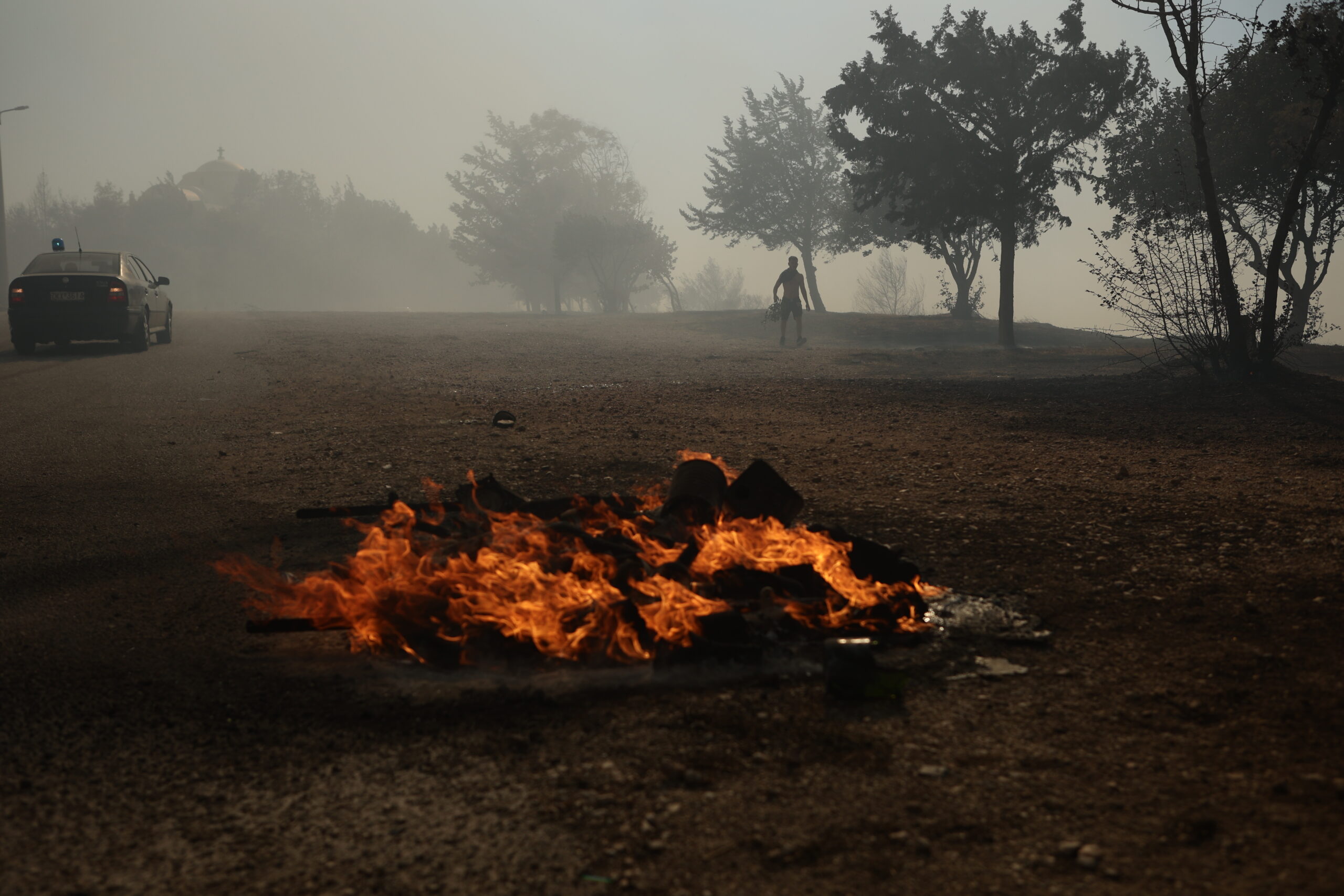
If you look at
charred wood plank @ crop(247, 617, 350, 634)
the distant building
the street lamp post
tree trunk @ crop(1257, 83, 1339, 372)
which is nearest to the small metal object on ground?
charred wood plank @ crop(247, 617, 350, 634)

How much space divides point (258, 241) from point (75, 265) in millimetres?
62580

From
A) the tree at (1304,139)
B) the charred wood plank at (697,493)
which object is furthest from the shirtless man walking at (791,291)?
the charred wood plank at (697,493)

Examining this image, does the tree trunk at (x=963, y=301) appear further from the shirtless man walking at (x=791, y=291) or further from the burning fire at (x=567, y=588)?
the burning fire at (x=567, y=588)

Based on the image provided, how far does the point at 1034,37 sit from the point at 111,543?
979 inches

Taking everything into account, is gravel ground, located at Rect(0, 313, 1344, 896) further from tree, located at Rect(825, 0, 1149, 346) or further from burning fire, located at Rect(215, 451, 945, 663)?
tree, located at Rect(825, 0, 1149, 346)

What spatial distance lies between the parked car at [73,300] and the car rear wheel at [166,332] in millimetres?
2454

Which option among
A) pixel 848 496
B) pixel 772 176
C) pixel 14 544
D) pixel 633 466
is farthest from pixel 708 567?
pixel 772 176

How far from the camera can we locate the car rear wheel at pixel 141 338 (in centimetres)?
1571

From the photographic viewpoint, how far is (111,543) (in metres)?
5.02

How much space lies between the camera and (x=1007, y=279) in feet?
76.8

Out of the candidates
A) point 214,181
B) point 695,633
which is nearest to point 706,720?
point 695,633

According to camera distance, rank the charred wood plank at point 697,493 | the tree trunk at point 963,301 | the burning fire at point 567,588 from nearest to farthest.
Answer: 1. the burning fire at point 567,588
2. the charred wood plank at point 697,493
3. the tree trunk at point 963,301

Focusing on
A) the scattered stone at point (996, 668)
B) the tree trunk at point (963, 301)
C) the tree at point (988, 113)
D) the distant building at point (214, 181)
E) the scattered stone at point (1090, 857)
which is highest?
the distant building at point (214, 181)

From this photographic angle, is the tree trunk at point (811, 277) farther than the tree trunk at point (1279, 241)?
Yes
